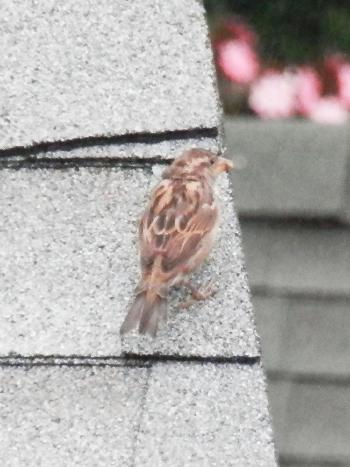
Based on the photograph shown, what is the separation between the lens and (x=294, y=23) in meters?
4.35

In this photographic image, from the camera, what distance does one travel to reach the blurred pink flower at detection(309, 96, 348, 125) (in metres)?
3.86

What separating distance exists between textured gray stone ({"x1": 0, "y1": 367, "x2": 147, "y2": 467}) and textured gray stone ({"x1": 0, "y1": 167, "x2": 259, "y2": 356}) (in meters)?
0.04

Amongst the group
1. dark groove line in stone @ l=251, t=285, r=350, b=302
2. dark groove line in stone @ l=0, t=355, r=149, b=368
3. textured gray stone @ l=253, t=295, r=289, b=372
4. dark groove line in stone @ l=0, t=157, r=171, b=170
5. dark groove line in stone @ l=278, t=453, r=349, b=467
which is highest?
dark groove line in stone @ l=0, t=157, r=171, b=170

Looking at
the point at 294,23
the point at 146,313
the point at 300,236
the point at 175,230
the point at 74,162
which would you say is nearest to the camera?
the point at 146,313

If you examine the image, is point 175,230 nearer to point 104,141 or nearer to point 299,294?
point 104,141

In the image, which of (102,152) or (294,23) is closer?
(102,152)

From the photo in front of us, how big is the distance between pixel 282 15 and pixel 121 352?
8.27 ft

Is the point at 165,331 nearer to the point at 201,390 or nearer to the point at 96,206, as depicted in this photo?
the point at 201,390

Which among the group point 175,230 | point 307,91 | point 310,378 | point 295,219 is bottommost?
point 310,378

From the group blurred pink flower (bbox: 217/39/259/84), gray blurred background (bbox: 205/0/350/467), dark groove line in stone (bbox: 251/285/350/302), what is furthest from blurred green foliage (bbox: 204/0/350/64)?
dark groove line in stone (bbox: 251/285/350/302)

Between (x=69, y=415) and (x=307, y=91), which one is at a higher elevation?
(x=307, y=91)

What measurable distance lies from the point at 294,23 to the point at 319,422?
48.6 inches

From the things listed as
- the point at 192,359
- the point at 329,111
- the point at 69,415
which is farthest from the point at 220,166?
the point at 329,111

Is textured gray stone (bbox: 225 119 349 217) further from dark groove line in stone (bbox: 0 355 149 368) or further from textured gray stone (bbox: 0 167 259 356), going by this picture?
dark groove line in stone (bbox: 0 355 149 368)
